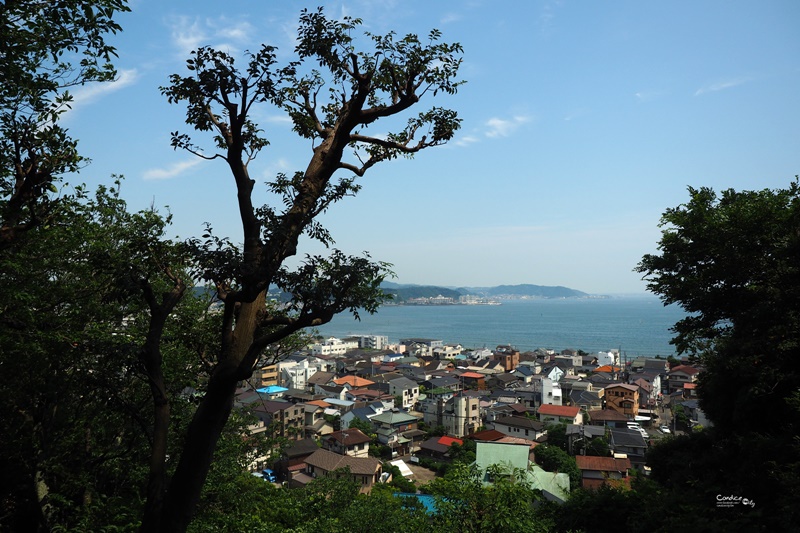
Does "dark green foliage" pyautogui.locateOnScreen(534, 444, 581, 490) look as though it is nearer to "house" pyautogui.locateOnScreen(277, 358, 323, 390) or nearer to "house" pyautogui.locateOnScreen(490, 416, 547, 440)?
"house" pyautogui.locateOnScreen(490, 416, 547, 440)

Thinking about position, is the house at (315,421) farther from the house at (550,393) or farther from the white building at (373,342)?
the white building at (373,342)

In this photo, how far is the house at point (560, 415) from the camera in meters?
29.3

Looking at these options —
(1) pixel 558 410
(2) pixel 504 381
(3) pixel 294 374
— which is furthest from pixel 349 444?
(2) pixel 504 381

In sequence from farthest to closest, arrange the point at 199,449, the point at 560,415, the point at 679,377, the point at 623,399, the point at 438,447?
1. the point at 679,377
2. the point at 623,399
3. the point at 560,415
4. the point at 438,447
5. the point at 199,449

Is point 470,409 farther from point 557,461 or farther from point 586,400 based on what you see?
point 586,400

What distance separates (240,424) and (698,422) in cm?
2877

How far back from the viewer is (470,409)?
2956cm

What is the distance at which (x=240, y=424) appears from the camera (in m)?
8.05

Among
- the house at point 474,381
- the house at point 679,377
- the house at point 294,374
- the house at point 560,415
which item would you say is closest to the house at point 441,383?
the house at point 474,381

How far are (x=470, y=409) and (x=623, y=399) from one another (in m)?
12.3

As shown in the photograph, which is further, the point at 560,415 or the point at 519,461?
the point at 560,415

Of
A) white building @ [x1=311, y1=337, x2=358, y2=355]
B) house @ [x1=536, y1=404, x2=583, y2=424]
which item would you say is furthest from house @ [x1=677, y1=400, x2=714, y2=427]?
white building @ [x1=311, y1=337, x2=358, y2=355]

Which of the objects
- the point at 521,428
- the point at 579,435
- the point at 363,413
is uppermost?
the point at 579,435

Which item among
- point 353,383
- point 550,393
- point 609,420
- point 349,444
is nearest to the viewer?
point 349,444
